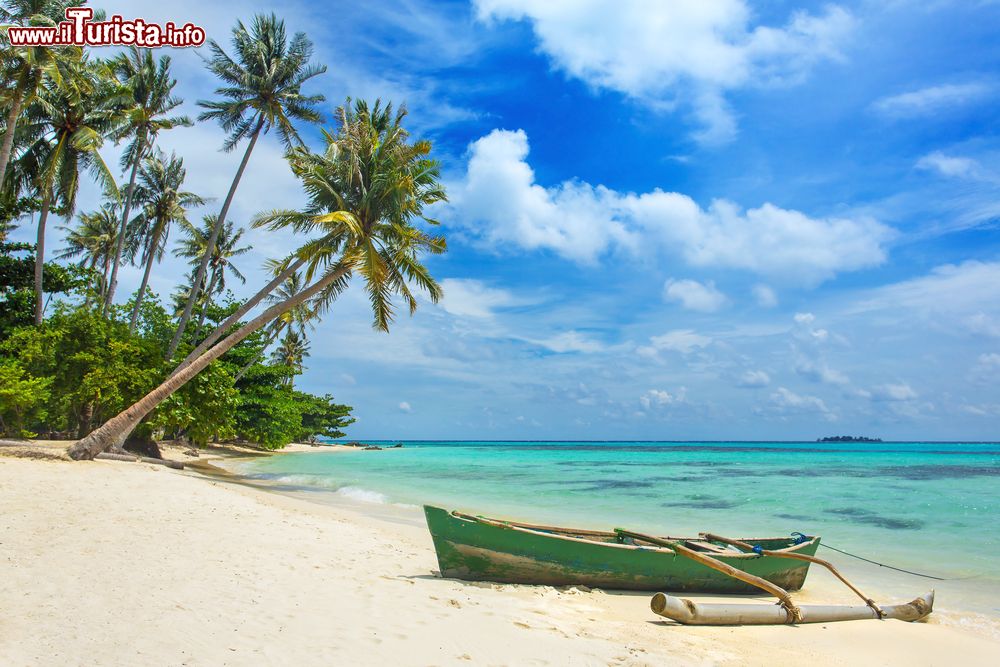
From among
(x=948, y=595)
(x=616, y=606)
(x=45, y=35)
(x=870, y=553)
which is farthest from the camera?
(x=45, y=35)

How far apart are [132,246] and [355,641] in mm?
29734

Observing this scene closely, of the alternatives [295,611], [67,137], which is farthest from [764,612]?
[67,137]

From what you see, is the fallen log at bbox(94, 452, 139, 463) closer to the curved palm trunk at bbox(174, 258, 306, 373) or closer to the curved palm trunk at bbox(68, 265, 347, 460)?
the curved palm trunk at bbox(68, 265, 347, 460)

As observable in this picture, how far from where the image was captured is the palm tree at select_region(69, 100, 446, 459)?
14086mm

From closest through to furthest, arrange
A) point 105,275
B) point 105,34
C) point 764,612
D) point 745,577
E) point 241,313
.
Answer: point 764,612 < point 745,577 < point 105,34 < point 241,313 < point 105,275

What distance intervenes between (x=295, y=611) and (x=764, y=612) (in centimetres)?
492

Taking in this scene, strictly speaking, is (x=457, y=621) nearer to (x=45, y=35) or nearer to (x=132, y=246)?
(x=45, y=35)

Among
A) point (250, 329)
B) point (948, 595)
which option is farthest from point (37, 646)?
point (250, 329)

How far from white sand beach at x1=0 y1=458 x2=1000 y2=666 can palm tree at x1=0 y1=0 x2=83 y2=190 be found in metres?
10.5

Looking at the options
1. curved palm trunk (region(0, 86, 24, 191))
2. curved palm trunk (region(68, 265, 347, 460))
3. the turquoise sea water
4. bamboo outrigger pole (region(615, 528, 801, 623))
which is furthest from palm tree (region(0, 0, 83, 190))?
bamboo outrigger pole (region(615, 528, 801, 623))

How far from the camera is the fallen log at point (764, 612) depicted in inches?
227

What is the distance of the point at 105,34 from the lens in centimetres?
1242

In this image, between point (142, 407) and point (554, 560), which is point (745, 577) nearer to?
point (554, 560)

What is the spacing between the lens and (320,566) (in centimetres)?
639
